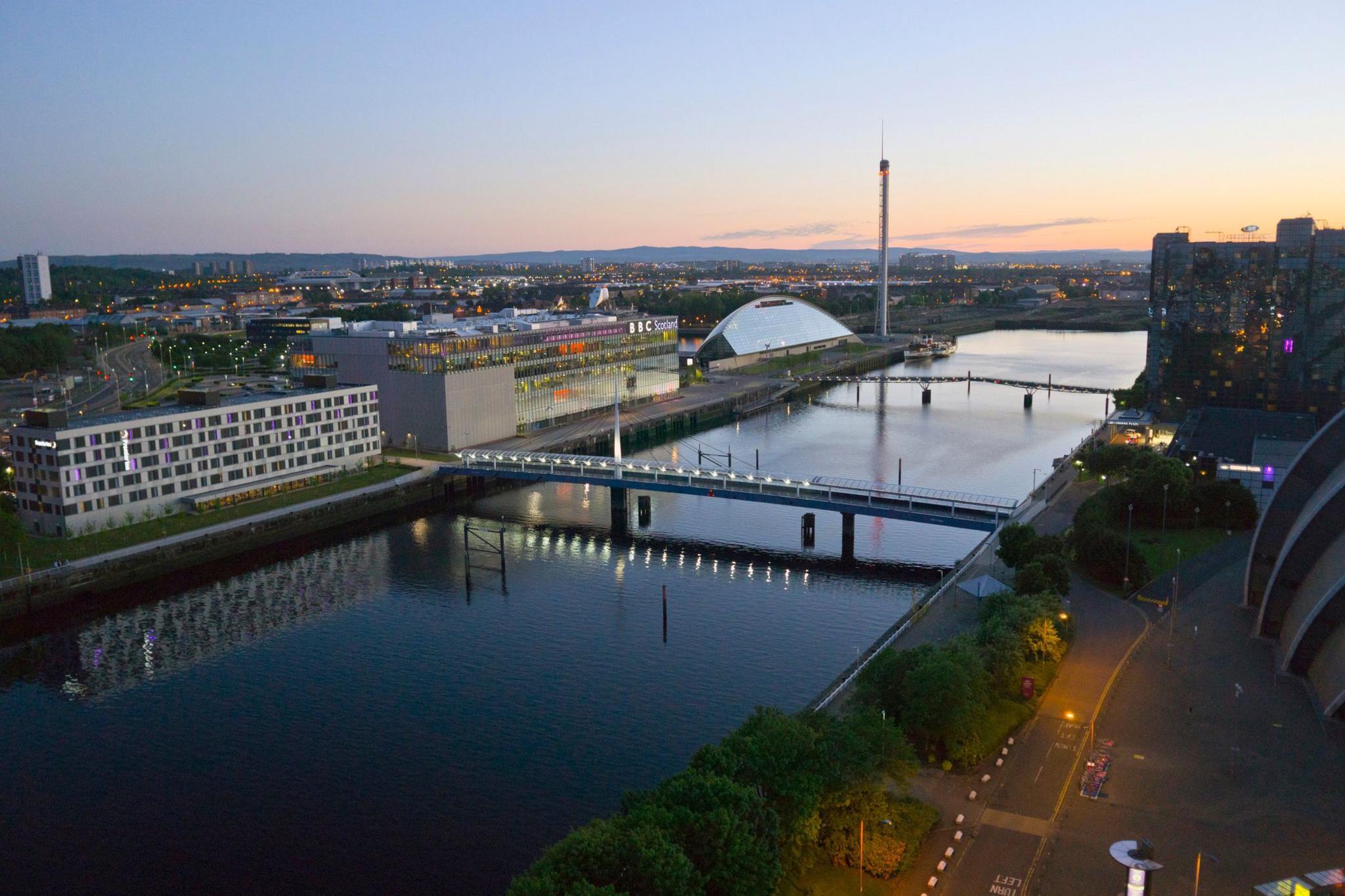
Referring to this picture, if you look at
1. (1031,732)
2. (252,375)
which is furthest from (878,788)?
(252,375)

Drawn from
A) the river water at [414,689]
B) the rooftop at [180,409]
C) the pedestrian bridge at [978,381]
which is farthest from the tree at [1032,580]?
the pedestrian bridge at [978,381]

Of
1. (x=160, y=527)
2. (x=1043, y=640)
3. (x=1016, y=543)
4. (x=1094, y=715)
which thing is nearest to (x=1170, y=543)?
(x=1016, y=543)

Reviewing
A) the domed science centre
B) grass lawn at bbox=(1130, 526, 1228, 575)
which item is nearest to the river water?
grass lawn at bbox=(1130, 526, 1228, 575)

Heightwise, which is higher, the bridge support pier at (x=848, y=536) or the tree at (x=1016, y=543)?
the tree at (x=1016, y=543)

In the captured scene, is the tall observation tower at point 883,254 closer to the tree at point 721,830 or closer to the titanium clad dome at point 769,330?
the titanium clad dome at point 769,330

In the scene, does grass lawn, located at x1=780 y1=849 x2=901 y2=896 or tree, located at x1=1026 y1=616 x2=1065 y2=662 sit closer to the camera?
grass lawn, located at x1=780 y1=849 x2=901 y2=896

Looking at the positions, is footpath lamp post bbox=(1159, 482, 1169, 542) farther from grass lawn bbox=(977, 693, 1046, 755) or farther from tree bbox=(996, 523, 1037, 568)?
grass lawn bbox=(977, 693, 1046, 755)

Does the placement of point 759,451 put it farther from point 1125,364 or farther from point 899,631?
Answer: point 1125,364
